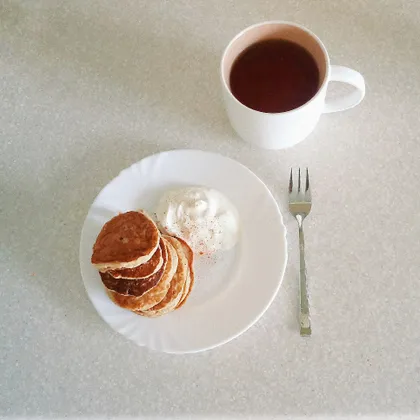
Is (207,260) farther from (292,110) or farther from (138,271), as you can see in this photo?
(292,110)

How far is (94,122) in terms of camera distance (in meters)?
1.07

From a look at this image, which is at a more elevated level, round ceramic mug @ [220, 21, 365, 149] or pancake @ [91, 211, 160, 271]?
round ceramic mug @ [220, 21, 365, 149]

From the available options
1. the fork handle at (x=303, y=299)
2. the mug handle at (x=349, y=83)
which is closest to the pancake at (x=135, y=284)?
the fork handle at (x=303, y=299)

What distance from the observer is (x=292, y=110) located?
868mm

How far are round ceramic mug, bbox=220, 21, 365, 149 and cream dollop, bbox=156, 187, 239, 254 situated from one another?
13cm

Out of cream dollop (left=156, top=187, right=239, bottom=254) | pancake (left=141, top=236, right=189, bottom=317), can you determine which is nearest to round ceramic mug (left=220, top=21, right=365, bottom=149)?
cream dollop (left=156, top=187, right=239, bottom=254)

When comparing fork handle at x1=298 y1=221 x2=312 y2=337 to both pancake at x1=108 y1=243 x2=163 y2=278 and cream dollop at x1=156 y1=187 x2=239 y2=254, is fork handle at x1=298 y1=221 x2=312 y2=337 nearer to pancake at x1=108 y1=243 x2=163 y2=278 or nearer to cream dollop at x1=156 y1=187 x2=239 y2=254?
cream dollop at x1=156 y1=187 x2=239 y2=254

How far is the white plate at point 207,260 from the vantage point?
0.90 metres

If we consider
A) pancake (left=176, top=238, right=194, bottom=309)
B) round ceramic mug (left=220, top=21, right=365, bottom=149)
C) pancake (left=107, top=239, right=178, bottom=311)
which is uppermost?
round ceramic mug (left=220, top=21, right=365, bottom=149)

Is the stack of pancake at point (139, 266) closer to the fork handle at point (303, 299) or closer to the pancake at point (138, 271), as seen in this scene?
the pancake at point (138, 271)

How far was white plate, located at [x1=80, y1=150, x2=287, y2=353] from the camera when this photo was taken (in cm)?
90

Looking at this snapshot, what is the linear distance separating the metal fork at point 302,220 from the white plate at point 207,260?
0.05 m

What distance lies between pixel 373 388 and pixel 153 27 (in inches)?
30.7

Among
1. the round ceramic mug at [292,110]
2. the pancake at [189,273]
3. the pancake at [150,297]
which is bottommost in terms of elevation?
the pancake at [150,297]
